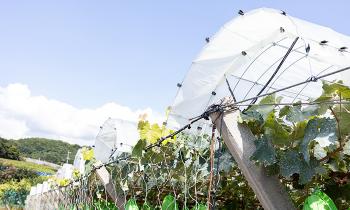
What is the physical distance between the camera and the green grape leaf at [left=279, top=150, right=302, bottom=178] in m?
1.47

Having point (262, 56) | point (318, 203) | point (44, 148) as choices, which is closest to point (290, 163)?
point (318, 203)

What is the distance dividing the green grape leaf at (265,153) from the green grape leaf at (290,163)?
3 cm

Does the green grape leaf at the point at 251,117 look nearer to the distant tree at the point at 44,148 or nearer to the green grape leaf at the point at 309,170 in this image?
the green grape leaf at the point at 309,170

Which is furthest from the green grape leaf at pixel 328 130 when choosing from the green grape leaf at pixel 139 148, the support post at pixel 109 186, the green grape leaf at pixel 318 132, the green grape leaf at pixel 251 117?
the support post at pixel 109 186

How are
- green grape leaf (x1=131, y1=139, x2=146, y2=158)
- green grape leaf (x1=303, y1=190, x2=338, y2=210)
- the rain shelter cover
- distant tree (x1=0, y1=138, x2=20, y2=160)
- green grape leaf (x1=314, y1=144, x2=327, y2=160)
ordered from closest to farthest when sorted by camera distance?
green grape leaf (x1=303, y1=190, x2=338, y2=210) < green grape leaf (x1=314, y1=144, x2=327, y2=160) < the rain shelter cover < green grape leaf (x1=131, y1=139, x2=146, y2=158) < distant tree (x1=0, y1=138, x2=20, y2=160)

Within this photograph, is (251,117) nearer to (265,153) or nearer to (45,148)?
(265,153)

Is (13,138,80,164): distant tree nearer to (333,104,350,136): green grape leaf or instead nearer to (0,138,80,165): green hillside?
(0,138,80,165): green hillside

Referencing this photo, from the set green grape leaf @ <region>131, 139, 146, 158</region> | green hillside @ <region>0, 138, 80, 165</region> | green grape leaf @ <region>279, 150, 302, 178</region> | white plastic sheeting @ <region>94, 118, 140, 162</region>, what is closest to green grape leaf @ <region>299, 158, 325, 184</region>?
green grape leaf @ <region>279, 150, 302, 178</region>

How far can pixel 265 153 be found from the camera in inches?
58.0

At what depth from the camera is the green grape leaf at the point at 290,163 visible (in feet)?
4.82

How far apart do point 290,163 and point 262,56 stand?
1.33m

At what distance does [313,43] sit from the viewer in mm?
2367

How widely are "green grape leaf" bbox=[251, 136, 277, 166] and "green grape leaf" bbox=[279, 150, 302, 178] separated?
0.11 ft

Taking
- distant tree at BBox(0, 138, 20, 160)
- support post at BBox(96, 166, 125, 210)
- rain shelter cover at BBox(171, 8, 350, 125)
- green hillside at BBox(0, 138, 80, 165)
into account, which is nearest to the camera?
rain shelter cover at BBox(171, 8, 350, 125)
